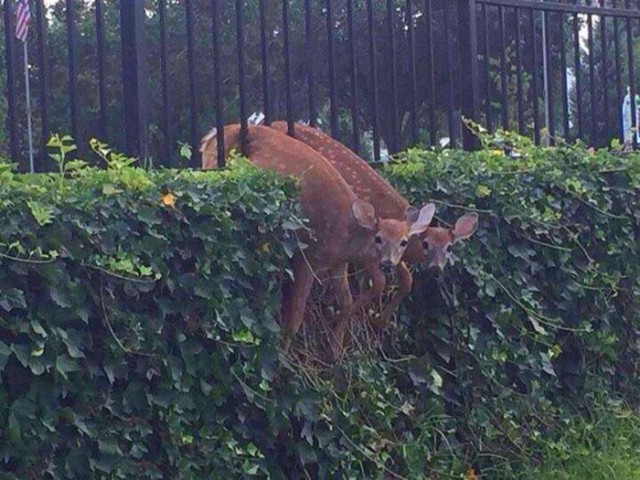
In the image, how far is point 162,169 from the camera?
4.34m

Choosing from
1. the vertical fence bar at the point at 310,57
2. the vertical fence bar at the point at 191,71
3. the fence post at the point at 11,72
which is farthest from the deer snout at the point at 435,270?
the fence post at the point at 11,72

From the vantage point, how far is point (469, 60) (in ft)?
20.3

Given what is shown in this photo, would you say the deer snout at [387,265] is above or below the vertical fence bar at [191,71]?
below

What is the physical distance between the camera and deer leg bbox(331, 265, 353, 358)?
16.1ft

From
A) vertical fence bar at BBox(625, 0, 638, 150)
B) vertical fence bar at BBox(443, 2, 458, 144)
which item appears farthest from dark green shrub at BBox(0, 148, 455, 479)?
vertical fence bar at BBox(625, 0, 638, 150)

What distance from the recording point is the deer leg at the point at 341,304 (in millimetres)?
4910

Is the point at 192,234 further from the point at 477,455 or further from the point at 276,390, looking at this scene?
the point at 477,455

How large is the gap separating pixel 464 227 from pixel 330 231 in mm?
652

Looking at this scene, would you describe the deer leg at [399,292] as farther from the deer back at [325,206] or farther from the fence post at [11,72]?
the fence post at [11,72]

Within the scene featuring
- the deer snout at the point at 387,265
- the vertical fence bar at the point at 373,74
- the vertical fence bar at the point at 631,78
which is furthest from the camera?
the vertical fence bar at the point at 631,78

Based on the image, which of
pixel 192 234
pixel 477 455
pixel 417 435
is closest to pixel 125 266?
pixel 192 234

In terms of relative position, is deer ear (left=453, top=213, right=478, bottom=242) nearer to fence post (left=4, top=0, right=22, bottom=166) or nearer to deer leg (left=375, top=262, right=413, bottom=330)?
deer leg (left=375, top=262, right=413, bottom=330)

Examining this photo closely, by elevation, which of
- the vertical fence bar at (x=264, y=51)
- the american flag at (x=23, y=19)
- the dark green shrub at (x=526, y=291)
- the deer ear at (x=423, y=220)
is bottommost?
the dark green shrub at (x=526, y=291)

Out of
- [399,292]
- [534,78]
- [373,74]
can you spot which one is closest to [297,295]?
[399,292]
